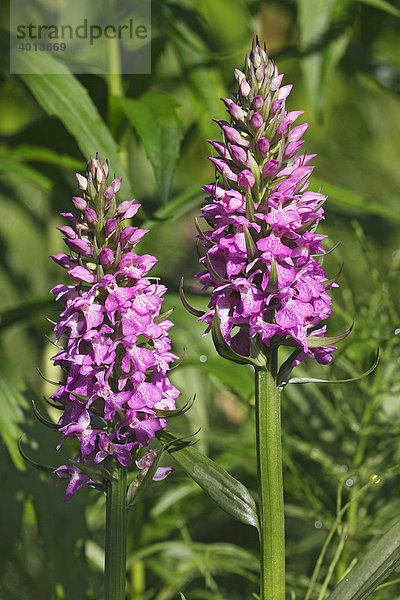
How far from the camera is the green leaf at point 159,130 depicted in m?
0.71

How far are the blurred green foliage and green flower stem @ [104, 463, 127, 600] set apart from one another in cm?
22

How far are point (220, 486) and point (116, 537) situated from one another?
0.09 m

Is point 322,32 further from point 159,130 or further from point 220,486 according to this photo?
point 220,486

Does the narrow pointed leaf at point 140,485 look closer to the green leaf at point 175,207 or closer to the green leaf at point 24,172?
the green leaf at point 175,207

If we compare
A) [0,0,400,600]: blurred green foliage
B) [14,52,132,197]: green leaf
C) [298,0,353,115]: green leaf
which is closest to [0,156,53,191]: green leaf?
A: [0,0,400,600]: blurred green foliage

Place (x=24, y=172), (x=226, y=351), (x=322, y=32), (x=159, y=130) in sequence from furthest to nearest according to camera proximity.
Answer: (x=24, y=172), (x=322, y=32), (x=159, y=130), (x=226, y=351)

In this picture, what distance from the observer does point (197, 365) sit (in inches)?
33.6

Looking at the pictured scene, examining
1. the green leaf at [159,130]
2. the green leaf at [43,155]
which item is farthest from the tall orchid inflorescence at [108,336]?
the green leaf at [43,155]

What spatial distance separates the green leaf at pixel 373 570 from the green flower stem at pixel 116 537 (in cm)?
16

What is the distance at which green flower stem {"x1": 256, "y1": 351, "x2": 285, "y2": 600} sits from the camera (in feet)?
1.66

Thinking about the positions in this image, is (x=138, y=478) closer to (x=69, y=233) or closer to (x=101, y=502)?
(x=69, y=233)

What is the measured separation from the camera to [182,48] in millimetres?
952

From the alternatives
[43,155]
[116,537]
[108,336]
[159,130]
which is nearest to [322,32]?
[159,130]

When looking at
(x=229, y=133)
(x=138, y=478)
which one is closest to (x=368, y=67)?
(x=229, y=133)
